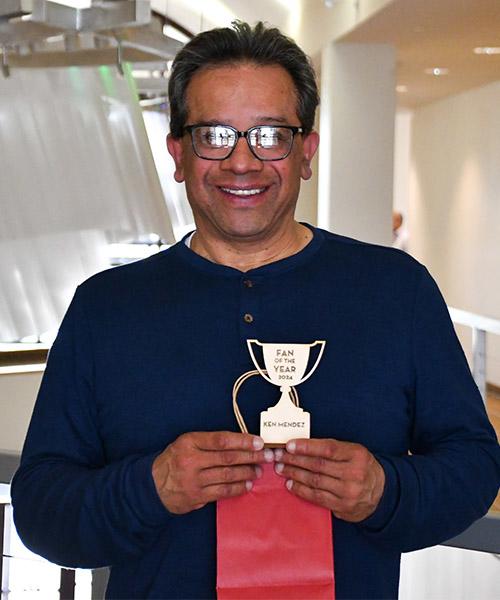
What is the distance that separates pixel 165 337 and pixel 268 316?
15cm

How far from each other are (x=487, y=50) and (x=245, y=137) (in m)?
8.09

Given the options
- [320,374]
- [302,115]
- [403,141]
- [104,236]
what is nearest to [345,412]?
[320,374]

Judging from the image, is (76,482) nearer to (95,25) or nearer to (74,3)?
(95,25)

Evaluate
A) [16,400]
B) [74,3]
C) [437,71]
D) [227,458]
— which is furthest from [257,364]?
[437,71]

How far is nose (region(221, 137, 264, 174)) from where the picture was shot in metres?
1.49

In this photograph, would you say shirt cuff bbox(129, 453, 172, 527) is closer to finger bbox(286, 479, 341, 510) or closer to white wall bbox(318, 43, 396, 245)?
finger bbox(286, 479, 341, 510)

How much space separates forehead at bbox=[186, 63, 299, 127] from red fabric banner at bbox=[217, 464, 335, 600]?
53cm

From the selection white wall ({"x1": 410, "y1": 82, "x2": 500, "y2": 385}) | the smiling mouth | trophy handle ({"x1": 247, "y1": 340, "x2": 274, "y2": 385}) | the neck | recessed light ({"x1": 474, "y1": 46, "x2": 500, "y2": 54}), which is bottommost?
white wall ({"x1": 410, "y1": 82, "x2": 500, "y2": 385})

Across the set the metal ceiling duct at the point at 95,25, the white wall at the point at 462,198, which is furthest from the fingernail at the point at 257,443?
the white wall at the point at 462,198

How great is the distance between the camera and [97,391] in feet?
5.01

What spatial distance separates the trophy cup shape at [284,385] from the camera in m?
1.37

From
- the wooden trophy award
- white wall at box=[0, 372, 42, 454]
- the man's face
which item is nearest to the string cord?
the wooden trophy award

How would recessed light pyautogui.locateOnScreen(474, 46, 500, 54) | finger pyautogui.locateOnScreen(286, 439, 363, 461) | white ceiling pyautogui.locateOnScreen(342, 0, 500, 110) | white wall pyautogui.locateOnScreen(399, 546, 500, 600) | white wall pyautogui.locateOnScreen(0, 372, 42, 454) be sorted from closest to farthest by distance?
finger pyautogui.locateOnScreen(286, 439, 363, 461) → white wall pyautogui.locateOnScreen(399, 546, 500, 600) → white wall pyautogui.locateOnScreen(0, 372, 42, 454) → white ceiling pyautogui.locateOnScreen(342, 0, 500, 110) → recessed light pyautogui.locateOnScreen(474, 46, 500, 54)

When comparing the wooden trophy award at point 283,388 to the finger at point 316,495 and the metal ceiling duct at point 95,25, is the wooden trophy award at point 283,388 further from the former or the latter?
the metal ceiling duct at point 95,25
